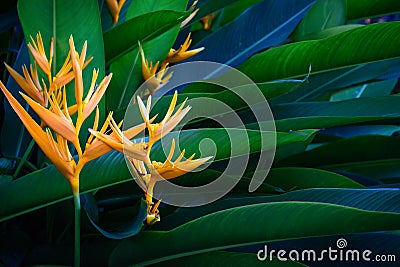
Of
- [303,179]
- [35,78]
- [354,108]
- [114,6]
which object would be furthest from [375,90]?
[35,78]

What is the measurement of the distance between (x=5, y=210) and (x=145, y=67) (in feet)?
1.04

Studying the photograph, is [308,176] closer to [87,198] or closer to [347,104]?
[347,104]

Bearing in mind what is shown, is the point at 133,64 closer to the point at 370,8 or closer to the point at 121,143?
the point at 121,143

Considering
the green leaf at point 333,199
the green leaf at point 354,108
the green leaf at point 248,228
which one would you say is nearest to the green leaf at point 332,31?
the green leaf at point 354,108

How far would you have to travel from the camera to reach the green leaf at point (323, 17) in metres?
1.28

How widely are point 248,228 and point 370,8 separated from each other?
2.60ft

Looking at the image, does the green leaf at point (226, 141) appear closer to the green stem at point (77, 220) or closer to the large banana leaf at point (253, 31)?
the green stem at point (77, 220)

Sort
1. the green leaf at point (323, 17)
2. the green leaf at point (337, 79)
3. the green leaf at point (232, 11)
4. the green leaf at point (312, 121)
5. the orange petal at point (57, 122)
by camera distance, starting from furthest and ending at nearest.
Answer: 1. the green leaf at point (232, 11)
2. the green leaf at point (323, 17)
3. the green leaf at point (337, 79)
4. the green leaf at point (312, 121)
5. the orange petal at point (57, 122)

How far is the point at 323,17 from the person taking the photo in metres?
1.32

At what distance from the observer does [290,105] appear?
968 mm

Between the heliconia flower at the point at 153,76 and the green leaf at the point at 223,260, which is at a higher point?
the heliconia flower at the point at 153,76

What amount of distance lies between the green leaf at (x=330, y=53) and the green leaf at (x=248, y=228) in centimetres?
40

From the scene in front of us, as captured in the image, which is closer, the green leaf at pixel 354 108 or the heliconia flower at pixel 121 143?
the heliconia flower at pixel 121 143

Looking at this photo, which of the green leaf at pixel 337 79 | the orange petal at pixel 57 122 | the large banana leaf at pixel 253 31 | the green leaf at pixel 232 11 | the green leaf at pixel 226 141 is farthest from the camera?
the green leaf at pixel 232 11
